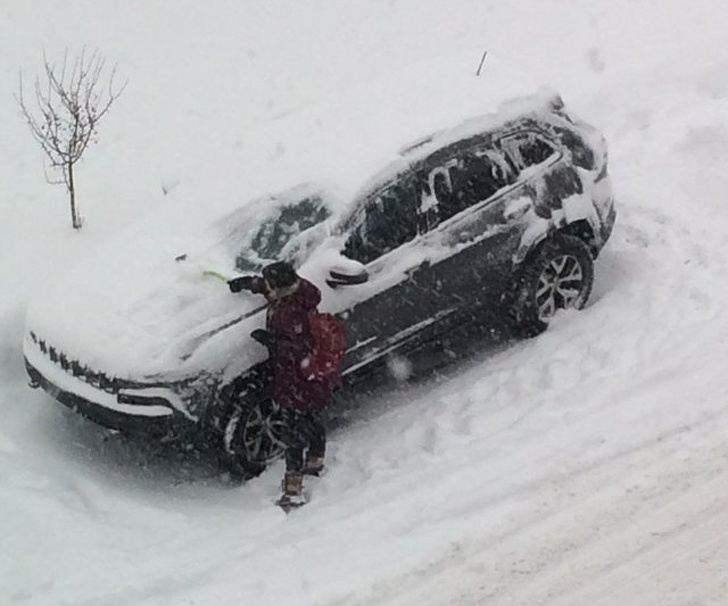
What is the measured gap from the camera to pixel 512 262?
7980 mm

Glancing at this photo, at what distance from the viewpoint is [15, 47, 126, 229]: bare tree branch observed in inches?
380

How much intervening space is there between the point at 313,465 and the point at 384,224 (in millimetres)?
1622

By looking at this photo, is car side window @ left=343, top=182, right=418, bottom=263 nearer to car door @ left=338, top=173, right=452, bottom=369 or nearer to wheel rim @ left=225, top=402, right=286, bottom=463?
car door @ left=338, top=173, right=452, bottom=369

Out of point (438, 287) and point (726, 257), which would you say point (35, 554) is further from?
point (726, 257)

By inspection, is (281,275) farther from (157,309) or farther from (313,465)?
(313,465)

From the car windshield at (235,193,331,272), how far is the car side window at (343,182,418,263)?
0.25 m

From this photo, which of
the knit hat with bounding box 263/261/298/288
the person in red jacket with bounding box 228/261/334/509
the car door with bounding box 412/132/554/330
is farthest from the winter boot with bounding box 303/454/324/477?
the car door with bounding box 412/132/554/330

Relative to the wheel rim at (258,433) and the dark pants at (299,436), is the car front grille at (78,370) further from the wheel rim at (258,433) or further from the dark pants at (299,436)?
the dark pants at (299,436)

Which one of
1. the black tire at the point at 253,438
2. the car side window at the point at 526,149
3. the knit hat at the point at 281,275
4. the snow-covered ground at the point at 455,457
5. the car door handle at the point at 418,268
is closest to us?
the snow-covered ground at the point at 455,457

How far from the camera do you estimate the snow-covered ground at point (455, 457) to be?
6203mm

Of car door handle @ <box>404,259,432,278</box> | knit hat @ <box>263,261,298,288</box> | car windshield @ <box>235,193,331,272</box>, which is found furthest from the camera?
car door handle @ <box>404,259,432,278</box>

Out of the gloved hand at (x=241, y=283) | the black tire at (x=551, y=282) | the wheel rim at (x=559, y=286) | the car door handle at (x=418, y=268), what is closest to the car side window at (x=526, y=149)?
the black tire at (x=551, y=282)

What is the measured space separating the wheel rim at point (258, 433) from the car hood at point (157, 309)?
323mm

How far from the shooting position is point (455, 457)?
7.12 m
